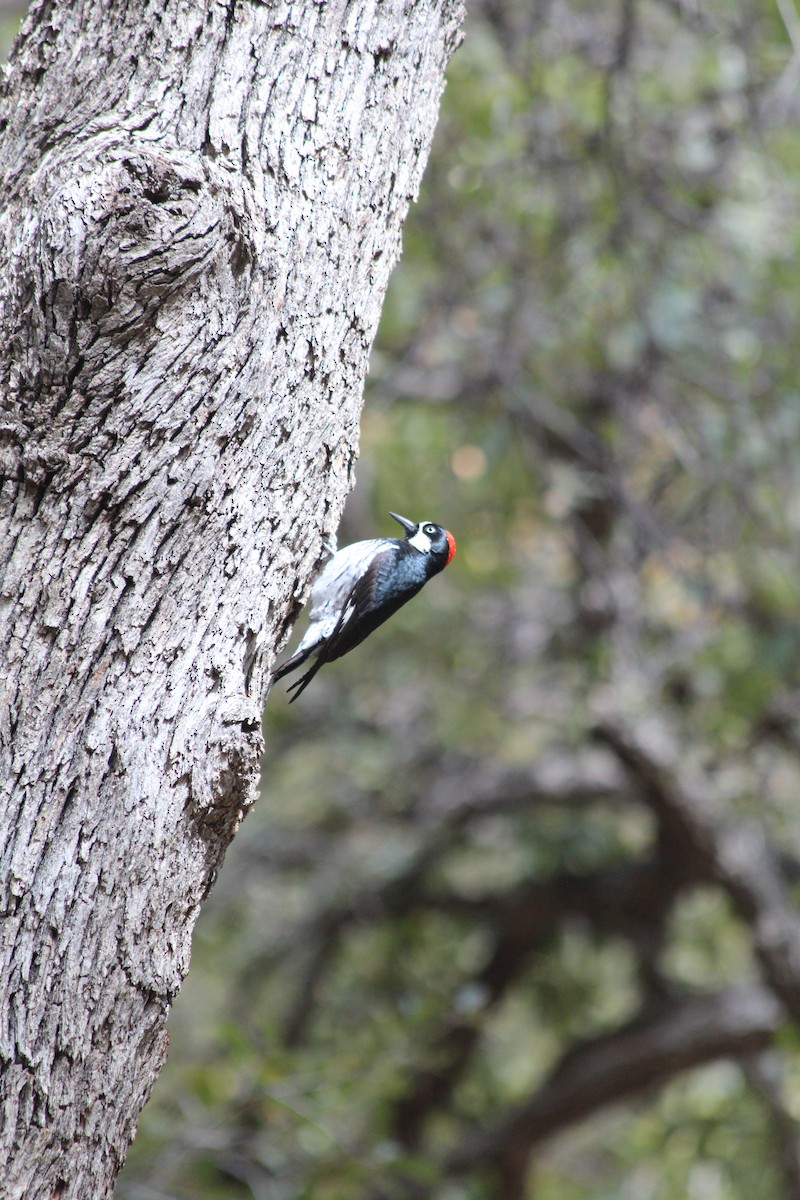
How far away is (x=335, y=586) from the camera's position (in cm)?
334

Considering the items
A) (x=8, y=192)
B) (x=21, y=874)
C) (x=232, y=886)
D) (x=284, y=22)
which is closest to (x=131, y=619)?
(x=21, y=874)

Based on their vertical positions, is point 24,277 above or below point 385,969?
above

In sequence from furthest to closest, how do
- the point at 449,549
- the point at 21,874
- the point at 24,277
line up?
1. the point at 449,549
2. the point at 24,277
3. the point at 21,874

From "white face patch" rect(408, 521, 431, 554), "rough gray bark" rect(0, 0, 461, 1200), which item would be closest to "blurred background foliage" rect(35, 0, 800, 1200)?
"white face patch" rect(408, 521, 431, 554)

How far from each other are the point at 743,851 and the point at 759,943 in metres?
0.40

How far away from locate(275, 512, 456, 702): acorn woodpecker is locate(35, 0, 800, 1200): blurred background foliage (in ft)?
4.51

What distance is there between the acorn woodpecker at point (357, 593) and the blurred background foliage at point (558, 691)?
1374 millimetres

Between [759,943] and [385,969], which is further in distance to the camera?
[385,969]

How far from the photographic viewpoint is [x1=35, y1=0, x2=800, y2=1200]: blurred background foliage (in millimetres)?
4539

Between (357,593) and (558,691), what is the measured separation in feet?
9.62

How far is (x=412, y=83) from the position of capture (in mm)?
2010

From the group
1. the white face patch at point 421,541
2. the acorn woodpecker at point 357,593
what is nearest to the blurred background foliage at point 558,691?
the white face patch at point 421,541

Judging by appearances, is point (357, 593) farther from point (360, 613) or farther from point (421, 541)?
point (421, 541)

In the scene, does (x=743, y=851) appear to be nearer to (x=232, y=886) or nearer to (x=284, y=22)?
(x=232, y=886)
